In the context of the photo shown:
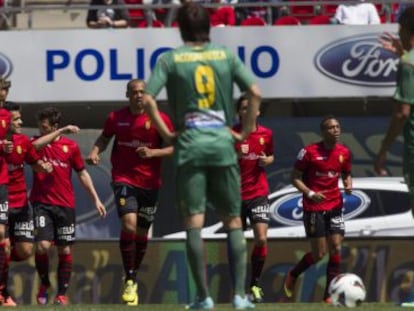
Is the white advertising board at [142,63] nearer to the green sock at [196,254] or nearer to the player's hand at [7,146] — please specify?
the player's hand at [7,146]

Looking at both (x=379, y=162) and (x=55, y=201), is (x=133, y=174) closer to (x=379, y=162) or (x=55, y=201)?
(x=55, y=201)

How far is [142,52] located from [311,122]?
2956 millimetres

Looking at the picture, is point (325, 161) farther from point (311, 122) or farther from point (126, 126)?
point (311, 122)

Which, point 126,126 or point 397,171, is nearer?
point 126,126

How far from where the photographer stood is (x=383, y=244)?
19953 mm

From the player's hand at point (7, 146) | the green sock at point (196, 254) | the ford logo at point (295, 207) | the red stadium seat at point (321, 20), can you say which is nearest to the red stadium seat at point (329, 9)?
the red stadium seat at point (321, 20)

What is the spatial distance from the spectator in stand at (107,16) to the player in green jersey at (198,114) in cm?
1256

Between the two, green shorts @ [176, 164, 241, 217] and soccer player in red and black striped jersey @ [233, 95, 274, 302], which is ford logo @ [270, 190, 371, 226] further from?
green shorts @ [176, 164, 241, 217]

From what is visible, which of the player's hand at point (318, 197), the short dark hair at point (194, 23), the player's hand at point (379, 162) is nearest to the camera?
the short dark hair at point (194, 23)

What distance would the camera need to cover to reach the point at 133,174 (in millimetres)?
16359

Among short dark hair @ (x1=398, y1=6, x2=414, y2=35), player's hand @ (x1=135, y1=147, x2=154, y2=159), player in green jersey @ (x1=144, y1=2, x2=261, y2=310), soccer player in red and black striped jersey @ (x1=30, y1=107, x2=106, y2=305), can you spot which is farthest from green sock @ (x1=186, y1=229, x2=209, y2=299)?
soccer player in red and black striped jersey @ (x1=30, y1=107, x2=106, y2=305)

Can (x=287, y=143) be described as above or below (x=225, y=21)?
below

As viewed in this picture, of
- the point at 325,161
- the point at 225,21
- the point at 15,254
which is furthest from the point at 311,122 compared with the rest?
the point at 15,254

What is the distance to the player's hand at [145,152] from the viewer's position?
15.7m
